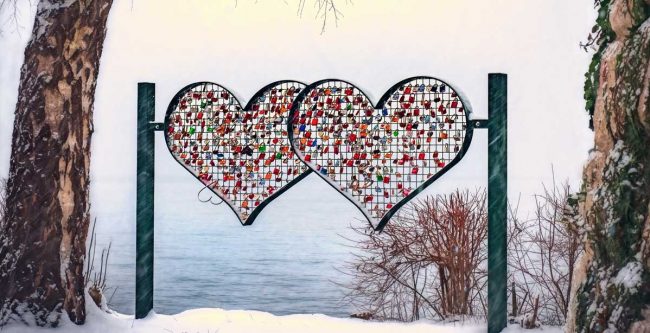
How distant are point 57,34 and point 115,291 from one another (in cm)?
310

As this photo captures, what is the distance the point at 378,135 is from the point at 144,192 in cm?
202

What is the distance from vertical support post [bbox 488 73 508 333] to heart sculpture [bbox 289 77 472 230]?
0.21 metres

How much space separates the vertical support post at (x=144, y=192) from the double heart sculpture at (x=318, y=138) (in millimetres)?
175

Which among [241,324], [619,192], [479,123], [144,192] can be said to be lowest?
[241,324]

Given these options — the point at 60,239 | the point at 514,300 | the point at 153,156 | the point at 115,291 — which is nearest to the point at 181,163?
the point at 153,156

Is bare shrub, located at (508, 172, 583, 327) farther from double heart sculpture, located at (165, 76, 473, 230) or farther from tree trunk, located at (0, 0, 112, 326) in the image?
tree trunk, located at (0, 0, 112, 326)

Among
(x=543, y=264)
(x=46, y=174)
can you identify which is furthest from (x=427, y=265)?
(x=46, y=174)

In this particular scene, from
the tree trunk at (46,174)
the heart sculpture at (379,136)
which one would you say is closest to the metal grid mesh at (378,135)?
the heart sculpture at (379,136)

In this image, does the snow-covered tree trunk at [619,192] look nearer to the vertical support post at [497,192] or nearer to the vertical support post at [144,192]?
the vertical support post at [497,192]

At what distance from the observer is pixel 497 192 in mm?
6508

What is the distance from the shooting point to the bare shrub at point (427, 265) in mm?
7715

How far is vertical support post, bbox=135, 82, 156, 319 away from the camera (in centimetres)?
718

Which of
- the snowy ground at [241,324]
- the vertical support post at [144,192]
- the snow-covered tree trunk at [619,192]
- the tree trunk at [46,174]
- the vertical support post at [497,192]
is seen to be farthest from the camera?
the vertical support post at [144,192]

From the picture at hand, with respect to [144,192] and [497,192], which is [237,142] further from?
[497,192]
